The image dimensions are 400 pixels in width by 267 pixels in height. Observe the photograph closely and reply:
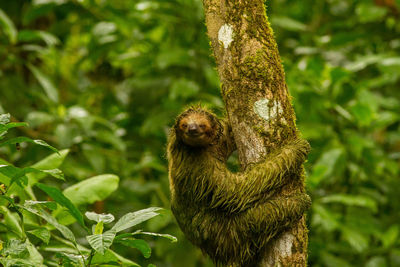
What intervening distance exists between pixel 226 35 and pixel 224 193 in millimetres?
1252

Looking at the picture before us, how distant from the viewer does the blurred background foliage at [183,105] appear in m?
7.01

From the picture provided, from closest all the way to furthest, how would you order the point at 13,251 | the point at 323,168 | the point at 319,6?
1. the point at 13,251
2. the point at 323,168
3. the point at 319,6

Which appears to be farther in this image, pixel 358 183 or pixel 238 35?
pixel 358 183

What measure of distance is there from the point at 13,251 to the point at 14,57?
557cm

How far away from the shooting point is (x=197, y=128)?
3961 mm

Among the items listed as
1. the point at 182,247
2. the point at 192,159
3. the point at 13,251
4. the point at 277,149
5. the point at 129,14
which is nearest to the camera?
the point at 13,251

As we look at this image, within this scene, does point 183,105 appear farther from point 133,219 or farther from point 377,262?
point 133,219

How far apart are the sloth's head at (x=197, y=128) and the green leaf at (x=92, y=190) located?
0.70 meters

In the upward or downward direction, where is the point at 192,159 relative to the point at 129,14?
downward

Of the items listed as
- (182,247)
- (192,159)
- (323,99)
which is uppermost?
(192,159)

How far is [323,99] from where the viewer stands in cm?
730

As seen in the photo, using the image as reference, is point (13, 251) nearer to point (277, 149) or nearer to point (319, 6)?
point (277, 149)

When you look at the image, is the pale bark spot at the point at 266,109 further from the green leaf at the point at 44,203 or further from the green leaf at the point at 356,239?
the green leaf at the point at 356,239

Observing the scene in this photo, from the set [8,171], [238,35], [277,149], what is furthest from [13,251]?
[238,35]
